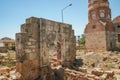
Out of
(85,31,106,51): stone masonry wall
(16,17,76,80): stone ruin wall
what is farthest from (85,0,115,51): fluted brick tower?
(16,17,76,80): stone ruin wall

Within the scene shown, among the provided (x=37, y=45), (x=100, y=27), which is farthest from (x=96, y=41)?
(x=37, y=45)

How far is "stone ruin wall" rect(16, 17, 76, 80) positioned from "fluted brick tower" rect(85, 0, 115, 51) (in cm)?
1290

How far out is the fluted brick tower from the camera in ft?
71.2

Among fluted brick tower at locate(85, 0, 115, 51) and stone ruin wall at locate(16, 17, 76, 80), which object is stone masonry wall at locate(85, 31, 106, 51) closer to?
fluted brick tower at locate(85, 0, 115, 51)

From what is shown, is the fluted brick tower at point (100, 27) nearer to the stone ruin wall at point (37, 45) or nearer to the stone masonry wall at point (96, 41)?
the stone masonry wall at point (96, 41)

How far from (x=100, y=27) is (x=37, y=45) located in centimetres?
1617

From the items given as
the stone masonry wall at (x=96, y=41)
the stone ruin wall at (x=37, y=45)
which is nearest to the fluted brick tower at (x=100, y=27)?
the stone masonry wall at (x=96, y=41)

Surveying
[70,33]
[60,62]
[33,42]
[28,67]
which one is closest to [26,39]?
[33,42]

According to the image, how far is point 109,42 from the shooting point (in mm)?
22141

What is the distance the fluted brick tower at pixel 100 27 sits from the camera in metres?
21.7

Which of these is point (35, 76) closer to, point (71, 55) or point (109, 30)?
point (71, 55)

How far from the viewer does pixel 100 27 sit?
22.0 m

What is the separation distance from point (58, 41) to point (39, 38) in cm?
225

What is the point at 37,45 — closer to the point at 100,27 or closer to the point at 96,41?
the point at 100,27
